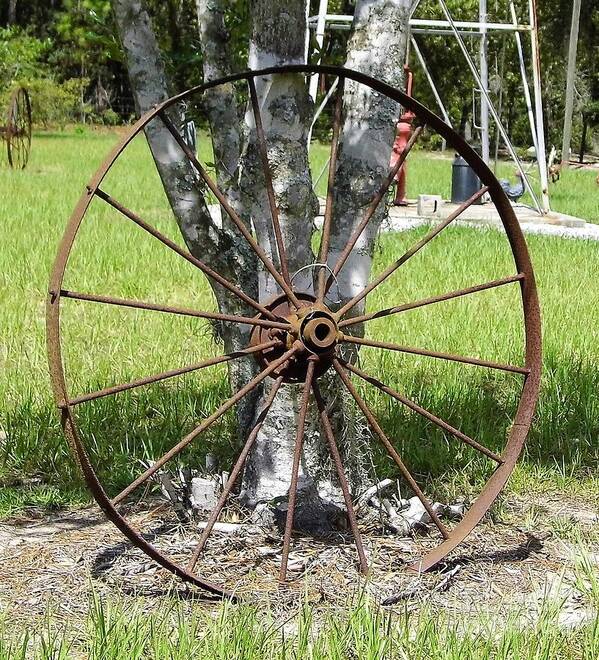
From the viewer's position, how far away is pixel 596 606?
8.20ft

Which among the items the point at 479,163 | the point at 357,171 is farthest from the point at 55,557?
the point at 479,163

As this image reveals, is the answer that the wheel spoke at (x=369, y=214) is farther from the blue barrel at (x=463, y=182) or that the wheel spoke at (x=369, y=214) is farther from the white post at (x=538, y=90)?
the blue barrel at (x=463, y=182)

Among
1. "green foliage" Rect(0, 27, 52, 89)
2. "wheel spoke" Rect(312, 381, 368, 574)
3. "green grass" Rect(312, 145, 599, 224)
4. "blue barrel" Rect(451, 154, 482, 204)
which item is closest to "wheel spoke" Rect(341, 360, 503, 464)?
"wheel spoke" Rect(312, 381, 368, 574)

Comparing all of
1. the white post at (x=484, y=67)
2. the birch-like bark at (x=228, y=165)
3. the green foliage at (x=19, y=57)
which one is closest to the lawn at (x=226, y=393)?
the birch-like bark at (x=228, y=165)

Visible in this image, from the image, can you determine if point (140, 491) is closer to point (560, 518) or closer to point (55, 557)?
point (55, 557)

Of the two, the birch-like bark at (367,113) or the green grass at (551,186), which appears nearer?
the birch-like bark at (367,113)

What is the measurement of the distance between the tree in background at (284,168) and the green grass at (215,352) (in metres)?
0.48

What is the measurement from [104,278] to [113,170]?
7.71 meters

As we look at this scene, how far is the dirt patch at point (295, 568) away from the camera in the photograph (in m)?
2.53

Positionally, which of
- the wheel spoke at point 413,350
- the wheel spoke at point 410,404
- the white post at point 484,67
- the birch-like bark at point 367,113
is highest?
the white post at point 484,67

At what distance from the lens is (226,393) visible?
4.04 meters

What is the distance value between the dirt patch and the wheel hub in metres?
0.51

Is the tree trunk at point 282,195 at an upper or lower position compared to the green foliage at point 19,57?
lower

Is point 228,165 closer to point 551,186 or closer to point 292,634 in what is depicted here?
point 292,634
